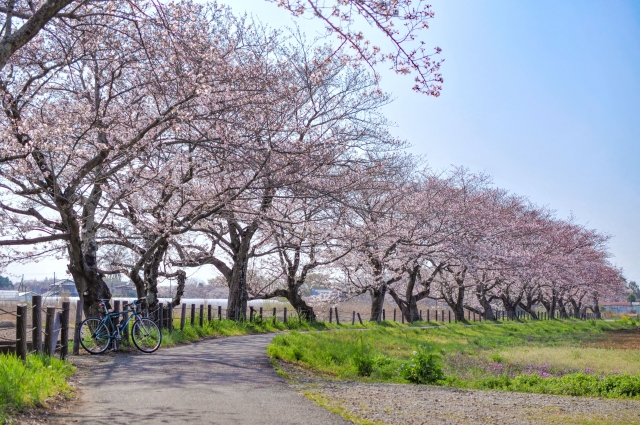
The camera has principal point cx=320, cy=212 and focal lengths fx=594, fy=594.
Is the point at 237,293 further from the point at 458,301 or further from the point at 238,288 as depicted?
the point at 458,301

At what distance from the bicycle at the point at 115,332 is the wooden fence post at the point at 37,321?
8.91 ft

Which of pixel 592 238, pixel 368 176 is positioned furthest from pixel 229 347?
pixel 592 238

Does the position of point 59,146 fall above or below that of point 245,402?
above

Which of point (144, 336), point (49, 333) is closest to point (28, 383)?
point (49, 333)

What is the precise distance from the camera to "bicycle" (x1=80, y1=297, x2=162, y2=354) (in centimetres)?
1162

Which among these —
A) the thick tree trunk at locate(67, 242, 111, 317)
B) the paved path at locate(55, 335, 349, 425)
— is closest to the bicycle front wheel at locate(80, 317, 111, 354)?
the paved path at locate(55, 335, 349, 425)

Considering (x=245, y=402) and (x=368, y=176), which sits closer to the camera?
(x=245, y=402)

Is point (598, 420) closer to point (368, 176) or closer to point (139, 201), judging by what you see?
point (368, 176)

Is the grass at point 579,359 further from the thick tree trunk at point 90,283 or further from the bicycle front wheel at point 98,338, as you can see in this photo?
the thick tree trunk at point 90,283

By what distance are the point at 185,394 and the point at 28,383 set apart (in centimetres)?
177

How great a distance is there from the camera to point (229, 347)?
14.2m

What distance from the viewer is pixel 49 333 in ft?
29.3

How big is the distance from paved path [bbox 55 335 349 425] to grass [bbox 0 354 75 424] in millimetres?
312

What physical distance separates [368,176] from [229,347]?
6814 millimetres
